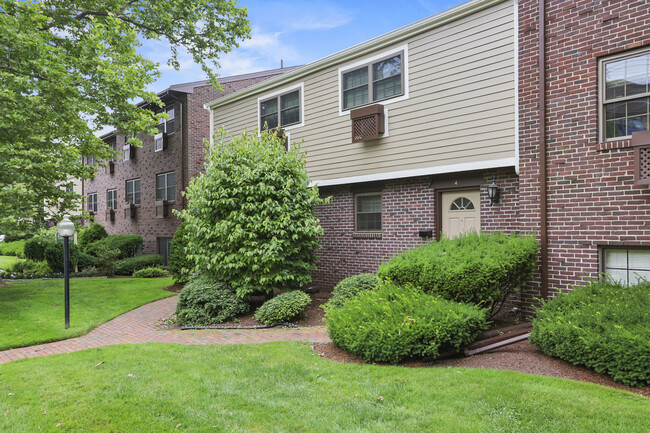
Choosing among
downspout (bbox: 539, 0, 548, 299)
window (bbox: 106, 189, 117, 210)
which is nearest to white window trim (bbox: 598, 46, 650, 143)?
downspout (bbox: 539, 0, 548, 299)

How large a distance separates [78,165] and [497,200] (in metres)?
9.91

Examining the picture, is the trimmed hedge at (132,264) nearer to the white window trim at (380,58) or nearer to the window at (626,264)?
the white window trim at (380,58)

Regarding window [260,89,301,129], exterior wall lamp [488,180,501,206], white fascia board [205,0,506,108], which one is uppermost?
white fascia board [205,0,506,108]

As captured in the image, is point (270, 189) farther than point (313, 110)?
No

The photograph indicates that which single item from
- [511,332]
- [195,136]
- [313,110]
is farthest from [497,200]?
[195,136]

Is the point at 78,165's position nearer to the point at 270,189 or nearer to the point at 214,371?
the point at 270,189

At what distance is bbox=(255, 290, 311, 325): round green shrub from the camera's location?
778cm

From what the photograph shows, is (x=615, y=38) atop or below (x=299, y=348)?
atop

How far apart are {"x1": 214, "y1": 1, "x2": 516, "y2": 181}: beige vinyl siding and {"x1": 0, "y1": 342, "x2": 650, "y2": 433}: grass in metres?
4.67

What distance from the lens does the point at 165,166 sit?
59.9 feet

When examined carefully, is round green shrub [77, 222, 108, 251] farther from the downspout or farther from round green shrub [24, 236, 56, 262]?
the downspout

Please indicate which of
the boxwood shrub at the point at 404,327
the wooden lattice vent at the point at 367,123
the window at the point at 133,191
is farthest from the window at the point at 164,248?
the boxwood shrub at the point at 404,327

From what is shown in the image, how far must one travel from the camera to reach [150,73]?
12625mm

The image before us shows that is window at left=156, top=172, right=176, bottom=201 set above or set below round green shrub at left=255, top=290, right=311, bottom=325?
above
